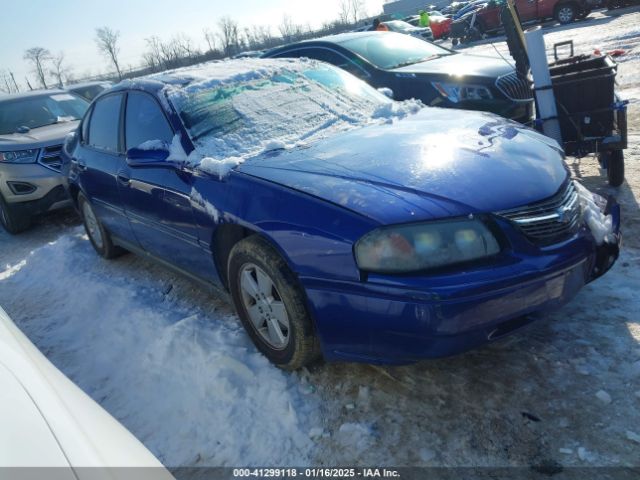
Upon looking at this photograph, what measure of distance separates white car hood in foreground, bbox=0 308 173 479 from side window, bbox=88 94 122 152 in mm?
2680

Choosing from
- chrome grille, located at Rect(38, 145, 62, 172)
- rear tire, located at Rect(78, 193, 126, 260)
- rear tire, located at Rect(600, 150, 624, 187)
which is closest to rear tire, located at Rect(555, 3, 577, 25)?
rear tire, located at Rect(600, 150, 624, 187)

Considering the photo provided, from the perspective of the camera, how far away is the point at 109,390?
9.78ft

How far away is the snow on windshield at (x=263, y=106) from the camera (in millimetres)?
3064

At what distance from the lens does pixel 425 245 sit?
212cm

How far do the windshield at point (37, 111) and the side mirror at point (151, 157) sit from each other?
492 centimetres

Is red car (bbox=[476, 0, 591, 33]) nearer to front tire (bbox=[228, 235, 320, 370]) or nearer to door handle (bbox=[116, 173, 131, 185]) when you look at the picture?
door handle (bbox=[116, 173, 131, 185])

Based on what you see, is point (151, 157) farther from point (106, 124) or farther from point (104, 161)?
→ point (106, 124)

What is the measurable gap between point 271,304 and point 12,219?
5361 millimetres

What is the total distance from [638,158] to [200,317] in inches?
167

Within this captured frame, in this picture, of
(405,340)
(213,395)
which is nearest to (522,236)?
(405,340)

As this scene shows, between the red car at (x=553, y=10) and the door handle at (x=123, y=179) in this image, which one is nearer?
the door handle at (x=123, y=179)

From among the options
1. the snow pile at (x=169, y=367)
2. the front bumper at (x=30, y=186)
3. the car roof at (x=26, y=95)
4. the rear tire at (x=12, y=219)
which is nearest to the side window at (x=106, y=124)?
the snow pile at (x=169, y=367)

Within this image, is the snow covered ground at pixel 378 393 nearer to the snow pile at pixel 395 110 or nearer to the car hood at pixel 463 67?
the snow pile at pixel 395 110

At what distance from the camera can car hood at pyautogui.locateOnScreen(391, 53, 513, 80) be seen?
5738 mm
